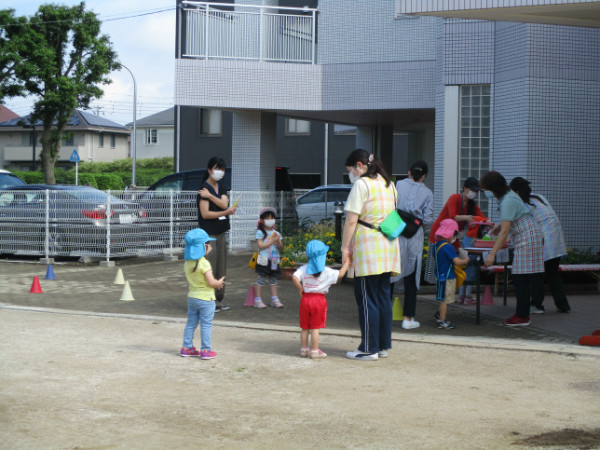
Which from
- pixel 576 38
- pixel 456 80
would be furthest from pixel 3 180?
pixel 576 38

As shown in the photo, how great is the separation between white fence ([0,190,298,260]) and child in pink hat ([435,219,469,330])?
847cm

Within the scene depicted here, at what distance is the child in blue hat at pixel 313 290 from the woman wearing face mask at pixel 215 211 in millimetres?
2637

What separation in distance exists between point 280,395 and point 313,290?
1521 mm

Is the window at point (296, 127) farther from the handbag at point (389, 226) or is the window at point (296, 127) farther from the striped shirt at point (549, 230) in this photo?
the handbag at point (389, 226)

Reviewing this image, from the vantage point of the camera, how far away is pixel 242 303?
10.9 meters

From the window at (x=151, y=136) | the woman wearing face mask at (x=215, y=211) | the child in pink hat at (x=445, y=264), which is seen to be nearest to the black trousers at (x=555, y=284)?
the child in pink hat at (x=445, y=264)

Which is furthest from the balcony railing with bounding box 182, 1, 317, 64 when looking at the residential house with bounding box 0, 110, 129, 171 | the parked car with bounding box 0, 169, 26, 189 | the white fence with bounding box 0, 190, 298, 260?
the residential house with bounding box 0, 110, 129, 171

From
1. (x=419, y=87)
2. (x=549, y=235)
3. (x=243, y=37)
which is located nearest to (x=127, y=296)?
(x=549, y=235)

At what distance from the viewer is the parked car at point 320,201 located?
21.1 metres

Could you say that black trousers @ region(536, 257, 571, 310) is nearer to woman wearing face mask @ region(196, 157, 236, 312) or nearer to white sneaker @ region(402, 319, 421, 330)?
white sneaker @ region(402, 319, 421, 330)

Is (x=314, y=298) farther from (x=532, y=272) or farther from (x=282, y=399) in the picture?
(x=532, y=272)

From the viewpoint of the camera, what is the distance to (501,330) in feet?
29.1

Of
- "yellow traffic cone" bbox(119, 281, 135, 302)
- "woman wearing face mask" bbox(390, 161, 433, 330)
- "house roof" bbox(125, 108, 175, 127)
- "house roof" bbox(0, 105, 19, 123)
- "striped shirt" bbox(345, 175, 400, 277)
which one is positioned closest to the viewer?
"striped shirt" bbox(345, 175, 400, 277)

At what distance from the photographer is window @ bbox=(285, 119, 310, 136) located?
3884cm
